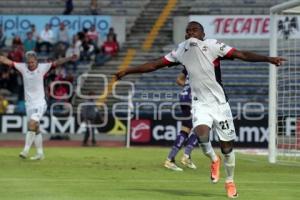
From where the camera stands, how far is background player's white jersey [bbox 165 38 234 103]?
38.3 feet

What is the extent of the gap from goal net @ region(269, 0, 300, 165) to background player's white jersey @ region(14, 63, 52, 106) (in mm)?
5256

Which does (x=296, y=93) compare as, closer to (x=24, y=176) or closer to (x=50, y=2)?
(x=24, y=176)

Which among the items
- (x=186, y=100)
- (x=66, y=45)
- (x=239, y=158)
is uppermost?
(x=66, y=45)

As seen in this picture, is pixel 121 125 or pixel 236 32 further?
pixel 236 32

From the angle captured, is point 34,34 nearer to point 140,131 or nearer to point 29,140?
point 140,131

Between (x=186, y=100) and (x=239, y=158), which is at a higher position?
(x=186, y=100)

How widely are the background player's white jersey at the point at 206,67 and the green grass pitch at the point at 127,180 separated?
1387 millimetres

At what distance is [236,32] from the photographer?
34844 mm

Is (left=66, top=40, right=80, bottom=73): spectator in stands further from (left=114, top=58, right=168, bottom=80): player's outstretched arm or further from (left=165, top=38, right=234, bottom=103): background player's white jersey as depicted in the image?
(left=165, top=38, right=234, bottom=103): background player's white jersey

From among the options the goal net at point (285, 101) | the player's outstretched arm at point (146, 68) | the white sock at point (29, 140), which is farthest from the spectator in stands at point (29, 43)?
the player's outstretched arm at point (146, 68)

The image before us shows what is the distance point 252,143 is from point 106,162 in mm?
11281

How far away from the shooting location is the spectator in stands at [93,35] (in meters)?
34.6

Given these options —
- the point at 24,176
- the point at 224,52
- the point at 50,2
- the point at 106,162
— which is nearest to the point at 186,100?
the point at 106,162

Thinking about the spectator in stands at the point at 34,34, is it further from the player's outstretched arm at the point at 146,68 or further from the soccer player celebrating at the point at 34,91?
the player's outstretched arm at the point at 146,68
